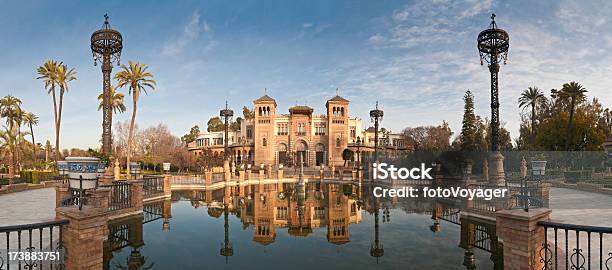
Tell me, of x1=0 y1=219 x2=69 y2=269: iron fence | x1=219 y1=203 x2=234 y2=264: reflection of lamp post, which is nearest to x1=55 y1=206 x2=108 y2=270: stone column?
x1=0 y1=219 x2=69 y2=269: iron fence

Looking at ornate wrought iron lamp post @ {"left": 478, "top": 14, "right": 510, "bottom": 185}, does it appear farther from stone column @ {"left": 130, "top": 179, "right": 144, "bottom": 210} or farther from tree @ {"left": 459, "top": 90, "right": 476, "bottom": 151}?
tree @ {"left": 459, "top": 90, "right": 476, "bottom": 151}

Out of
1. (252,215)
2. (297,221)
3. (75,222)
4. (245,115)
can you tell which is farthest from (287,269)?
(245,115)

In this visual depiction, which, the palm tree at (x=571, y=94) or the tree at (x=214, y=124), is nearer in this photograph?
the palm tree at (x=571, y=94)

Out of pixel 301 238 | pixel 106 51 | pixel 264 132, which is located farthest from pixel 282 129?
pixel 301 238

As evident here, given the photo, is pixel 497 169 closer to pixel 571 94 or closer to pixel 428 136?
pixel 571 94

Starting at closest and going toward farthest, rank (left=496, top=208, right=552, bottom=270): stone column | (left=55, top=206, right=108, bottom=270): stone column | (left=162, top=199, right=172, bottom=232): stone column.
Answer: (left=496, top=208, right=552, bottom=270): stone column, (left=55, top=206, right=108, bottom=270): stone column, (left=162, top=199, right=172, bottom=232): stone column

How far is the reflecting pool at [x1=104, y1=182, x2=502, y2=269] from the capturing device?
876 centimetres

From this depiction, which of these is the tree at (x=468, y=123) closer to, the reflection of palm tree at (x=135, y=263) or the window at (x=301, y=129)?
the window at (x=301, y=129)

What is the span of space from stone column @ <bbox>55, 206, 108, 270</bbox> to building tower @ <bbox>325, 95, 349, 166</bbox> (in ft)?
191

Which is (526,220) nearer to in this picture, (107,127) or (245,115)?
(107,127)

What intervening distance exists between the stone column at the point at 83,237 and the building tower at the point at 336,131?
5821 centimetres

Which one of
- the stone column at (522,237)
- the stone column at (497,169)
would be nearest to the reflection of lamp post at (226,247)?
the stone column at (522,237)

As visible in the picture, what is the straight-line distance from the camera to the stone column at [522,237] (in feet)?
17.4

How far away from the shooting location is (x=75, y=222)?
577cm
